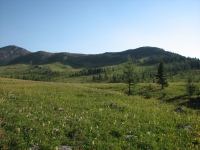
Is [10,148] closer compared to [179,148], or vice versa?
[10,148]

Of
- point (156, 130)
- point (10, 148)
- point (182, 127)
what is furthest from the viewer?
point (182, 127)

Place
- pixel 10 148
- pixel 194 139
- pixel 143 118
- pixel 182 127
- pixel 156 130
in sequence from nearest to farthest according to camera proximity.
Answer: pixel 10 148 < pixel 194 139 < pixel 156 130 < pixel 182 127 < pixel 143 118

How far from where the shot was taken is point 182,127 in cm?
1271

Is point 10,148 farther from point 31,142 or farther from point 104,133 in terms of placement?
point 104,133

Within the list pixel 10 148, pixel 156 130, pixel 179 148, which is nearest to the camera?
pixel 10 148

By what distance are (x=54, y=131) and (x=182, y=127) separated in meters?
9.35

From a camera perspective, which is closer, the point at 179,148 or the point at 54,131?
the point at 179,148

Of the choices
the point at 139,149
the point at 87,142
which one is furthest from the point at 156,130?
the point at 87,142

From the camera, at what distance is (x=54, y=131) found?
1075cm

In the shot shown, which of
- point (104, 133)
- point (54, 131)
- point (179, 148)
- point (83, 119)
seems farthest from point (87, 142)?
point (179, 148)

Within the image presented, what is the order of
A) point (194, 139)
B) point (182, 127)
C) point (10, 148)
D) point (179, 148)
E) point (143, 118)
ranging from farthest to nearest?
1. point (143, 118)
2. point (182, 127)
3. point (194, 139)
4. point (179, 148)
5. point (10, 148)

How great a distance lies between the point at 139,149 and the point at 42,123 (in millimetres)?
6905

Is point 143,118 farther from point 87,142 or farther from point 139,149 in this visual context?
point 87,142

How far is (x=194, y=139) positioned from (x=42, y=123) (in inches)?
398
